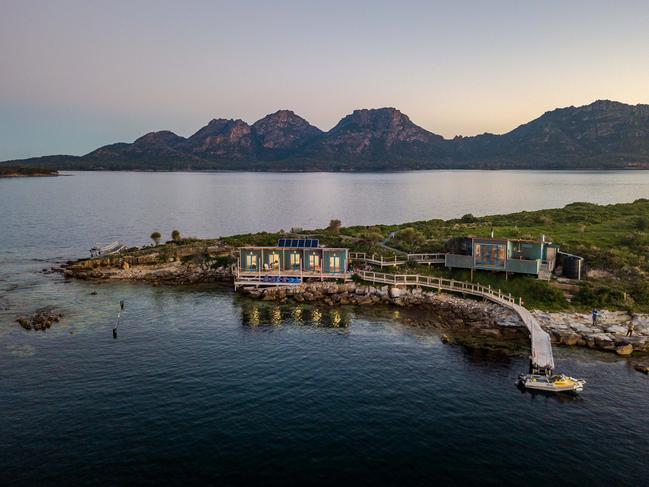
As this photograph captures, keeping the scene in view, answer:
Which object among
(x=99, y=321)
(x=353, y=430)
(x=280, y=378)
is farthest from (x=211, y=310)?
(x=353, y=430)

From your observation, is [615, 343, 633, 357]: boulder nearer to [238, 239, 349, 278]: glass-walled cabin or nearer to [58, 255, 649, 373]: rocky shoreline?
[58, 255, 649, 373]: rocky shoreline

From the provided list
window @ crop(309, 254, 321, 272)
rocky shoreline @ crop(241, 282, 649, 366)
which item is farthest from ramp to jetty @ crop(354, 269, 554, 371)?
window @ crop(309, 254, 321, 272)

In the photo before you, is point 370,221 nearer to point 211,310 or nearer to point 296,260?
point 296,260

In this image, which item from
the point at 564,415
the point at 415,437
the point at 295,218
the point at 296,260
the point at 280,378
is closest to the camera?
the point at 415,437

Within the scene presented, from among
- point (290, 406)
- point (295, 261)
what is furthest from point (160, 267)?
point (290, 406)

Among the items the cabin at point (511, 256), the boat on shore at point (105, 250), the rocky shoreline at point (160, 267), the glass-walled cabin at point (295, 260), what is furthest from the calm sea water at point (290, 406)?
the boat on shore at point (105, 250)

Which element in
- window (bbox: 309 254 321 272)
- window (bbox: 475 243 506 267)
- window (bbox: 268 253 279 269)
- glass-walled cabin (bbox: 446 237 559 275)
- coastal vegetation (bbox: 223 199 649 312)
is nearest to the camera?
coastal vegetation (bbox: 223 199 649 312)

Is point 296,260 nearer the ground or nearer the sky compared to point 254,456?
nearer the sky
